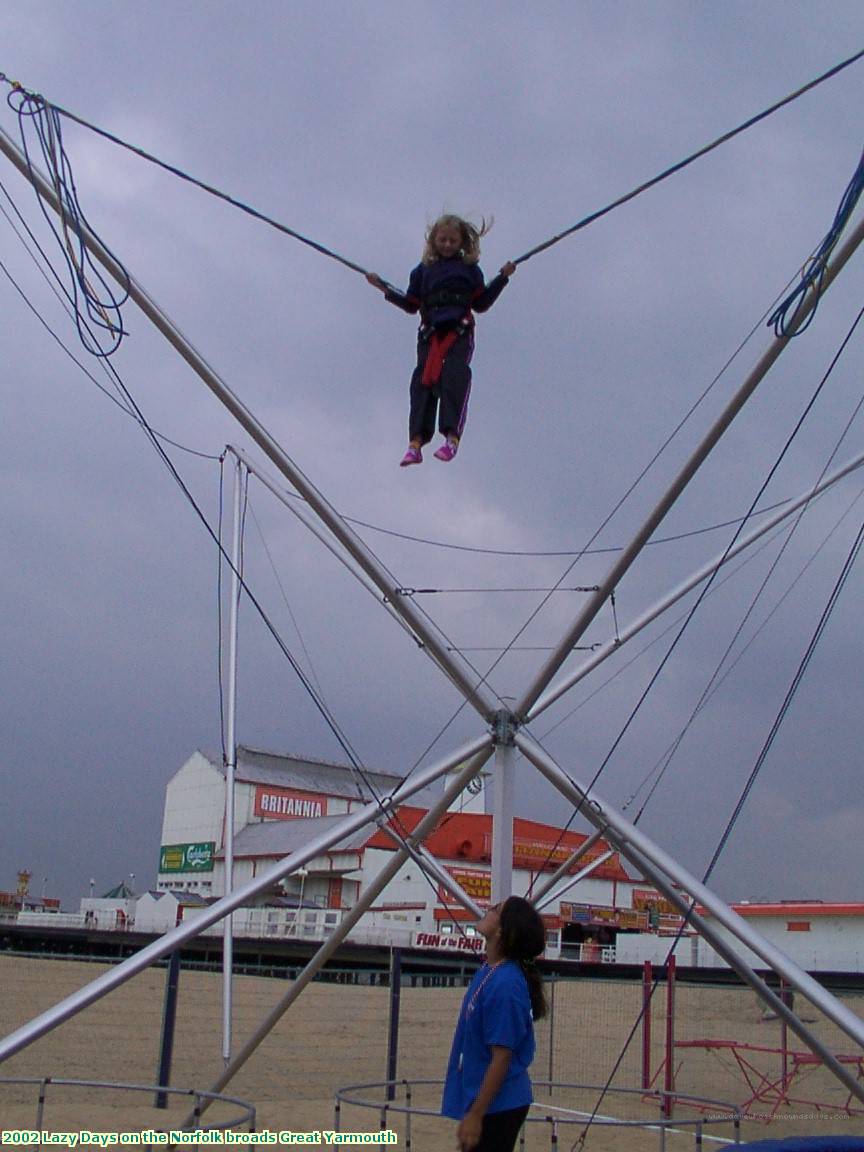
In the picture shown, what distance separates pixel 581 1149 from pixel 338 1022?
11.2 meters

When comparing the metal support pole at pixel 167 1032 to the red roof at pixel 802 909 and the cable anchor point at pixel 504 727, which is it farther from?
the red roof at pixel 802 909

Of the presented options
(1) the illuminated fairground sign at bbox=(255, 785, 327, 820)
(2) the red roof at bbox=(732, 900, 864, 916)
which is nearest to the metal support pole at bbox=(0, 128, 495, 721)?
(2) the red roof at bbox=(732, 900, 864, 916)

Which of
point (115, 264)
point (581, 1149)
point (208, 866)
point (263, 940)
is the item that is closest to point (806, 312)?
point (115, 264)

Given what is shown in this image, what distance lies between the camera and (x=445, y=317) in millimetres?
7156

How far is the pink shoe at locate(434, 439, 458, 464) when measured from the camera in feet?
23.2

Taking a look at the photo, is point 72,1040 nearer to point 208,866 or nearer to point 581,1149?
point 581,1149

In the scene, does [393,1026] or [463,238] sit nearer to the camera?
[463,238]

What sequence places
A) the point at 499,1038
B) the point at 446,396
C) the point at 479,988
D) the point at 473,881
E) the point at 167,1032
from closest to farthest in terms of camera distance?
the point at 499,1038, the point at 479,988, the point at 446,396, the point at 167,1032, the point at 473,881

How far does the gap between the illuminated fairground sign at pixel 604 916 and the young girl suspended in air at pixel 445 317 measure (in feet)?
142

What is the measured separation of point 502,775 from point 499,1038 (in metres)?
3.51

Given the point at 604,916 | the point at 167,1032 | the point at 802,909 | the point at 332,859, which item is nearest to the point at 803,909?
the point at 802,909

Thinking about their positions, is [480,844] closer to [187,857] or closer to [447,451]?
[187,857]

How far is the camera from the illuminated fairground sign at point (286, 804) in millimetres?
60469

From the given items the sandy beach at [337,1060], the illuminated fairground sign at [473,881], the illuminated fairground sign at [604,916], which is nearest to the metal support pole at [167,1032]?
the sandy beach at [337,1060]
